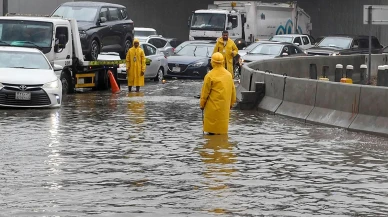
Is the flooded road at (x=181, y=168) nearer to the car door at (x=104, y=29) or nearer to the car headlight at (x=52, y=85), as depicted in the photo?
the car headlight at (x=52, y=85)

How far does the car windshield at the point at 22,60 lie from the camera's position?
24.5 meters

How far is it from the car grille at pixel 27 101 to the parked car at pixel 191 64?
17.5 metres

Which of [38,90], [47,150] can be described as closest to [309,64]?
[38,90]

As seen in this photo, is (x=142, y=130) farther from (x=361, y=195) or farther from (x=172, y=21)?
(x=172, y=21)

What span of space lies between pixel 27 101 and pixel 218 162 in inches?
377

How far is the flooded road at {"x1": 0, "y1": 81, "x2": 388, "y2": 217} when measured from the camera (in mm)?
10516

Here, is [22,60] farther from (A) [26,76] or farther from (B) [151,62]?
(B) [151,62]

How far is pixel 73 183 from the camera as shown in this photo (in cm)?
1202

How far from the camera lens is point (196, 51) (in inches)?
1646

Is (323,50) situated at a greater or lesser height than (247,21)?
lesser

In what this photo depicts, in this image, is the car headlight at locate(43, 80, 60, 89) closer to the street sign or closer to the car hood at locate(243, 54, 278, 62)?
the street sign

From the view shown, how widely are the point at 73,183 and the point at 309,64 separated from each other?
2249 centimetres

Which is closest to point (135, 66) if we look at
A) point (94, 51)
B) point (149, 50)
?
point (94, 51)

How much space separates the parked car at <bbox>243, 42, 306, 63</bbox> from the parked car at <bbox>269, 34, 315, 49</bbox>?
7719 mm
